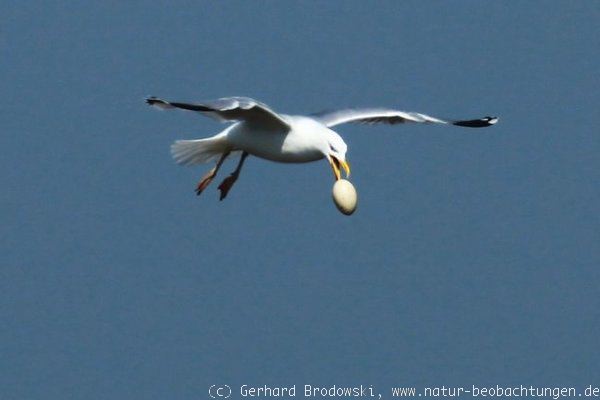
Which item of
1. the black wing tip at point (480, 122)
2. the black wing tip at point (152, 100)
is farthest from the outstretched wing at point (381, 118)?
the black wing tip at point (152, 100)

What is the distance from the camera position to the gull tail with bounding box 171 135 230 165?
1347 cm

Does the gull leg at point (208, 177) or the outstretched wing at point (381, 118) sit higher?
the outstretched wing at point (381, 118)

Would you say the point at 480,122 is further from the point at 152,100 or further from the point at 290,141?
A: the point at 152,100

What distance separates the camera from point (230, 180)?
45.0 feet

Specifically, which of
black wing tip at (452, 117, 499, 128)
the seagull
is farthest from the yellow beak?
black wing tip at (452, 117, 499, 128)

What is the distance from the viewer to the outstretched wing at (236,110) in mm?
11625

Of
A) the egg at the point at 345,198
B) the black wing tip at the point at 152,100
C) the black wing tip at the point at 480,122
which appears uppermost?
the black wing tip at the point at 152,100

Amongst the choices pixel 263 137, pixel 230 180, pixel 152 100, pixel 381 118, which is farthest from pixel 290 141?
pixel 381 118

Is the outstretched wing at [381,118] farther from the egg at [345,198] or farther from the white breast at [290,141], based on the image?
the egg at [345,198]

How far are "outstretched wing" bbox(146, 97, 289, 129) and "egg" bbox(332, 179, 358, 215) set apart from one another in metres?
0.67

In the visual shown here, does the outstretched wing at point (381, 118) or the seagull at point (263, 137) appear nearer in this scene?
the seagull at point (263, 137)

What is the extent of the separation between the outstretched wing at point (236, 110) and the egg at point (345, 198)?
67 cm

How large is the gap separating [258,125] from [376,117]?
154cm

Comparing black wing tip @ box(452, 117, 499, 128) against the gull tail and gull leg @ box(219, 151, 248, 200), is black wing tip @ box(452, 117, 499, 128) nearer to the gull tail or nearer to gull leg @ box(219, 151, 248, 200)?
gull leg @ box(219, 151, 248, 200)
